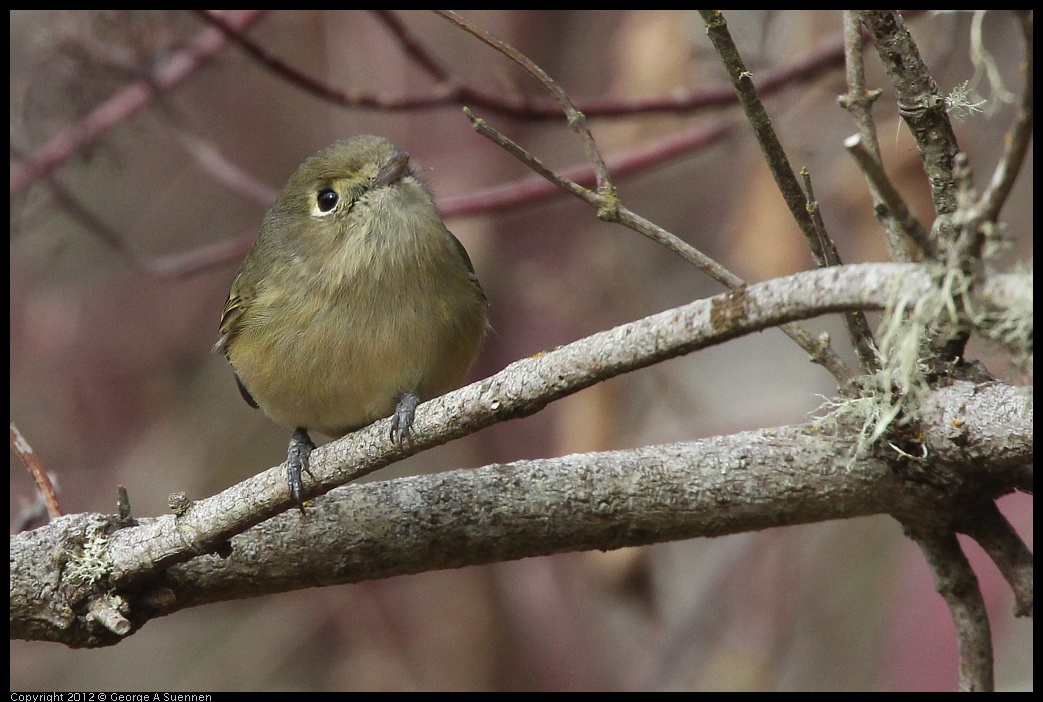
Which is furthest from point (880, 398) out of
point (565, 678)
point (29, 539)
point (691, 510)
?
point (565, 678)

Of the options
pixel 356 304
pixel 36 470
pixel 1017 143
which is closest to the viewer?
pixel 1017 143

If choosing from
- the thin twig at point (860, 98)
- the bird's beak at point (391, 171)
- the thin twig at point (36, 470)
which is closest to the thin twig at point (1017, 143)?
the thin twig at point (860, 98)

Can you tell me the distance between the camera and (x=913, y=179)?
3639mm

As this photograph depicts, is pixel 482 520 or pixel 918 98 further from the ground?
pixel 918 98

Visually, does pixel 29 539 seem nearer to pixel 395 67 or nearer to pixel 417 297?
pixel 417 297

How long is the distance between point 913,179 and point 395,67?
3.23 meters

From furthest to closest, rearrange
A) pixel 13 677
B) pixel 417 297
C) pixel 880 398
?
1. pixel 13 677
2. pixel 417 297
3. pixel 880 398

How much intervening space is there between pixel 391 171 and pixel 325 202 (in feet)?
0.94

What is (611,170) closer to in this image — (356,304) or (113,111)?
(356,304)

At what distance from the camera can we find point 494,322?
587 centimetres

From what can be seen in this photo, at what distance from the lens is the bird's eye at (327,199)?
3.23m

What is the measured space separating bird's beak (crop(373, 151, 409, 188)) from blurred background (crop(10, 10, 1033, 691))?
103 cm

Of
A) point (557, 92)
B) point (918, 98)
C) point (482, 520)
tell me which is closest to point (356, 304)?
point (482, 520)

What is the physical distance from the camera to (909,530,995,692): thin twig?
2.40 metres
